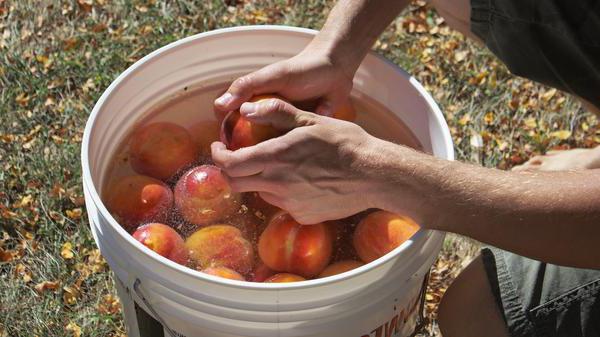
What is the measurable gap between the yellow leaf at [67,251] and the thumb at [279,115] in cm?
100

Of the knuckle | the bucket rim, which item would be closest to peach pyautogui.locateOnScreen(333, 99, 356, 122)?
the bucket rim

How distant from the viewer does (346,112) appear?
1781 mm

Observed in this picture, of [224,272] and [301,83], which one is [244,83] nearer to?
[301,83]

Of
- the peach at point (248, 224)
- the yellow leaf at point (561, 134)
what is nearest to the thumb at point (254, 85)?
the peach at point (248, 224)

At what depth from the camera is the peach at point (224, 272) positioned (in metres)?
1.49

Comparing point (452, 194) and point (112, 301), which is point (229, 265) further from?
point (112, 301)

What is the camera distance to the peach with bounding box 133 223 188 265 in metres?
1.51

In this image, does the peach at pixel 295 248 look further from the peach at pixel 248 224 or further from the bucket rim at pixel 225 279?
the bucket rim at pixel 225 279

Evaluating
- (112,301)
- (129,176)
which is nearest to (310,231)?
(129,176)

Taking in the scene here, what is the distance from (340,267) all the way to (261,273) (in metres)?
0.16

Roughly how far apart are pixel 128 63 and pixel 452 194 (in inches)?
67.0

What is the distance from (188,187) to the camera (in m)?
1.65

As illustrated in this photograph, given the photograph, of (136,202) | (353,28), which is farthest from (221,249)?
(353,28)

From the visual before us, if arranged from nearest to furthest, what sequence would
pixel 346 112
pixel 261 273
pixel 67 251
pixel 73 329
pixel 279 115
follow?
pixel 279 115, pixel 261 273, pixel 346 112, pixel 73 329, pixel 67 251
